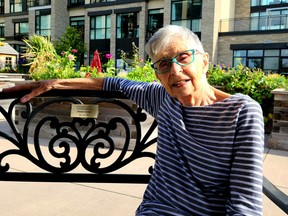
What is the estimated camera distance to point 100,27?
30.0 meters

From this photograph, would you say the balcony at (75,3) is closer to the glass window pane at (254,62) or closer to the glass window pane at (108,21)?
the glass window pane at (108,21)

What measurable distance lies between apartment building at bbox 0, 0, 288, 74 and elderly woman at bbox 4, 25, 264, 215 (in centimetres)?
2200

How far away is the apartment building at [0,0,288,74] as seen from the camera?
22.3 m

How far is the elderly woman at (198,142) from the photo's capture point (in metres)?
1.29

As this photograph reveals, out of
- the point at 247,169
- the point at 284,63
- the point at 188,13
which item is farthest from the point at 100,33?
the point at 247,169

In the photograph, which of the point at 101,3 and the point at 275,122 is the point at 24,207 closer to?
the point at 275,122

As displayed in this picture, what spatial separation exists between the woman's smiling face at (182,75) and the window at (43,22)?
34312mm

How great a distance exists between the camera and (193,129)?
1459 mm

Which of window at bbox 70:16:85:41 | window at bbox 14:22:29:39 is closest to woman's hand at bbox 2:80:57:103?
window at bbox 70:16:85:41

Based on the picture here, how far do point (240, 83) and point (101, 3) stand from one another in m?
25.5

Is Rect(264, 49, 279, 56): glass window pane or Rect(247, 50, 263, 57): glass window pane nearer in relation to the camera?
Result: Rect(264, 49, 279, 56): glass window pane

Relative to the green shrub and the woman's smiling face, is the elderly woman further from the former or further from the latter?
the green shrub

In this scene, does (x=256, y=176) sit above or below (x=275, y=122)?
above

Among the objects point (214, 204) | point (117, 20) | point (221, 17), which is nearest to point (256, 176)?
point (214, 204)
